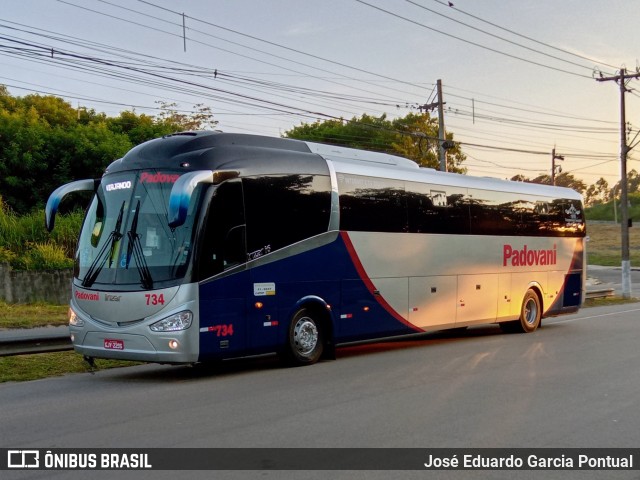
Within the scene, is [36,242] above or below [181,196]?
below

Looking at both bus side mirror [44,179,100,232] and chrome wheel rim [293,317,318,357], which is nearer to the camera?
bus side mirror [44,179,100,232]

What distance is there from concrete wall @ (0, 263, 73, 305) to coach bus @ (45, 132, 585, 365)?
12585 millimetres

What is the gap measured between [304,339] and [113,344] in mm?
3218

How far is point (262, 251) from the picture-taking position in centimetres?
1268

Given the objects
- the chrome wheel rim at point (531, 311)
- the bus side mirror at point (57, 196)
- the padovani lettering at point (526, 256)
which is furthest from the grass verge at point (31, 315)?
the chrome wheel rim at point (531, 311)

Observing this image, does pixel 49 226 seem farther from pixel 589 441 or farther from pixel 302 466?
pixel 589 441

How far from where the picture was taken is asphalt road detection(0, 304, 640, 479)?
7758 millimetres

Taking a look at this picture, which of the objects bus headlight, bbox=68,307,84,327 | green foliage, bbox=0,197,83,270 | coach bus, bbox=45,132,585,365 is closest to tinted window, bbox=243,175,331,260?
coach bus, bbox=45,132,585,365

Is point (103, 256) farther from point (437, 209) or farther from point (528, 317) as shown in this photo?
point (528, 317)

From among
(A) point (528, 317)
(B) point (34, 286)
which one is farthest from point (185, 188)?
(B) point (34, 286)

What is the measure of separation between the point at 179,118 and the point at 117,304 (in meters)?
48.0

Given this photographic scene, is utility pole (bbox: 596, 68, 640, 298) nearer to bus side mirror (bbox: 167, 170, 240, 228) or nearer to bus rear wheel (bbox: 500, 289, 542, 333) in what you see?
bus rear wheel (bbox: 500, 289, 542, 333)

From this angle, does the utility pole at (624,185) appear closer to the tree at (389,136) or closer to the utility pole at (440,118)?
the utility pole at (440,118)

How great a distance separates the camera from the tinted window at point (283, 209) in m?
12.5
